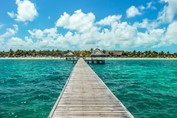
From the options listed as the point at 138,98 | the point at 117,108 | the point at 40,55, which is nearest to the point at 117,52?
the point at 40,55

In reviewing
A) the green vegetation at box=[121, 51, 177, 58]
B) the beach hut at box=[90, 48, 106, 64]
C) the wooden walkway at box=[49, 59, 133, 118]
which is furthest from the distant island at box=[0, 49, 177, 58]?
the wooden walkway at box=[49, 59, 133, 118]

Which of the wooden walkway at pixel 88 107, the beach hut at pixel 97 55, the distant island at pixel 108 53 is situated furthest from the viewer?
the distant island at pixel 108 53

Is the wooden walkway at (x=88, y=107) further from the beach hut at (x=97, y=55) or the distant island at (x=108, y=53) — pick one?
the distant island at (x=108, y=53)

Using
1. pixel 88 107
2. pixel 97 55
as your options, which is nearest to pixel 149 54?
pixel 97 55

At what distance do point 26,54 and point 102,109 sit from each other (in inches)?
5532

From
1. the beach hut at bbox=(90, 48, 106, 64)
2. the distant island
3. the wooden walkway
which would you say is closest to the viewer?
the wooden walkway

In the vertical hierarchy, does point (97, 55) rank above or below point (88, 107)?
above

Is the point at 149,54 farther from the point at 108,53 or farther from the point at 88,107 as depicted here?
the point at 88,107

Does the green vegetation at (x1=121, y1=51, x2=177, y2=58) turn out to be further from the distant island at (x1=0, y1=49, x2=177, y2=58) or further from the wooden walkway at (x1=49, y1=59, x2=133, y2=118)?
the wooden walkway at (x1=49, y1=59, x2=133, y2=118)

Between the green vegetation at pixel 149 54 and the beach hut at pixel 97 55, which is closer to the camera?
the beach hut at pixel 97 55

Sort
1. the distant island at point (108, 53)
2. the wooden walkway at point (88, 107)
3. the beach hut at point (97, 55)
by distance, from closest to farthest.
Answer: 1. the wooden walkway at point (88, 107)
2. the beach hut at point (97, 55)
3. the distant island at point (108, 53)

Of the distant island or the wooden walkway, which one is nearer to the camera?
the wooden walkway

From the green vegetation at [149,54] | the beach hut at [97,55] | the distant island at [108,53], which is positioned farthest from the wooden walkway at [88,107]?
the green vegetation at [149,54]

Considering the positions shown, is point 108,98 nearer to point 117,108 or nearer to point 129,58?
point 117,108
